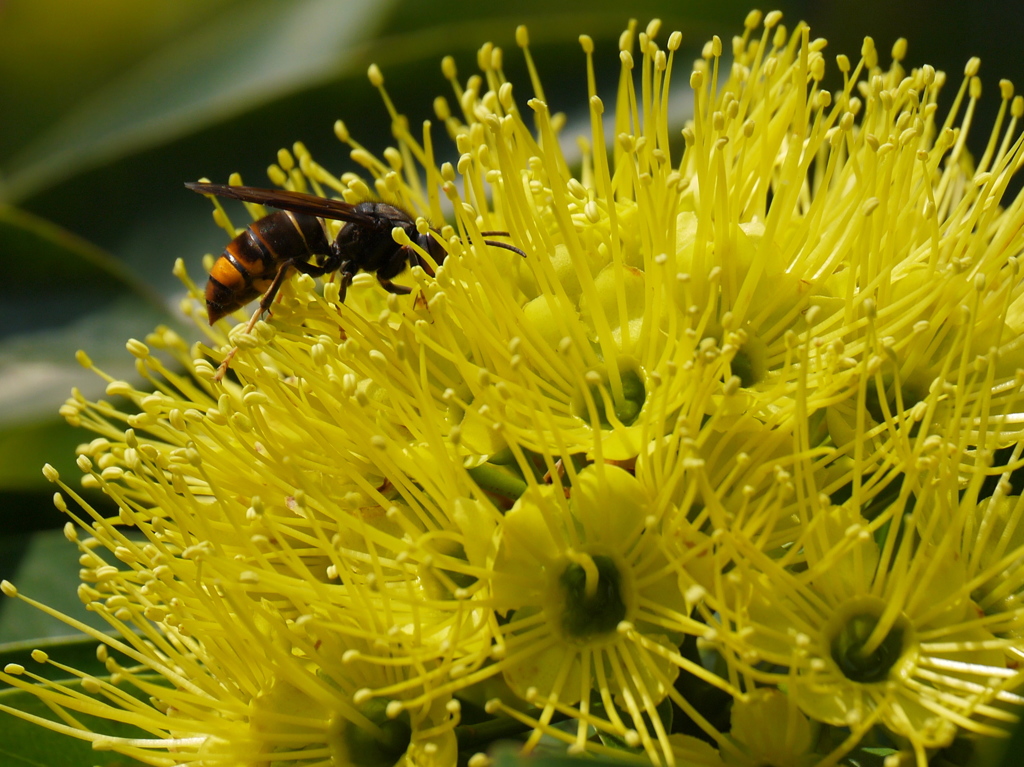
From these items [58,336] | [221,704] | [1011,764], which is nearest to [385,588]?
[221,704]

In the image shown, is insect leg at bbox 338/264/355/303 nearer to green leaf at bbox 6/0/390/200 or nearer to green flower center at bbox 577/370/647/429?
green flower center at bbox 577/370/647/429

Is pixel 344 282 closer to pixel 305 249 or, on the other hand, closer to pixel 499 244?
pixel 305 249

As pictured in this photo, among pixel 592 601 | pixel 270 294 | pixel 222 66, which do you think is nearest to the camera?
pixel 592 601

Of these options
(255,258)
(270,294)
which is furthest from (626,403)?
(255,258)

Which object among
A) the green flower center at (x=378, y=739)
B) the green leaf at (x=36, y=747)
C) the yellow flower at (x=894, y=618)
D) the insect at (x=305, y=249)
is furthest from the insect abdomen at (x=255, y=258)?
the yellow flower at (x=894, y=618)

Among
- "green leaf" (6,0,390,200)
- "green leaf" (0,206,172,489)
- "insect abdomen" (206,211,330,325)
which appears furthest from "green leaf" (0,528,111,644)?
"green leaf" (6,0,390,200)

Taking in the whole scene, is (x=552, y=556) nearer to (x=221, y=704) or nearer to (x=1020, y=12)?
(x=221, y=704)

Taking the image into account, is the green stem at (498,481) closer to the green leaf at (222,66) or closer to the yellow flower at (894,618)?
the yellow flower at (894,618)
